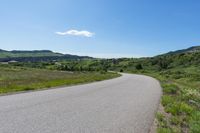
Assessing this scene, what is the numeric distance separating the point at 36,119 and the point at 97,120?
6.42ft

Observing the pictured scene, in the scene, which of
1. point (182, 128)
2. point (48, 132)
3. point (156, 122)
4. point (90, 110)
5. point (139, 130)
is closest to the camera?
point (48, 132)

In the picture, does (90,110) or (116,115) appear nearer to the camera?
(116,115)

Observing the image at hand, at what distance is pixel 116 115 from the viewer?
10.3m

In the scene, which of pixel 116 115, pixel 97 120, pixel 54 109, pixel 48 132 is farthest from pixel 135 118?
pixel 48 132

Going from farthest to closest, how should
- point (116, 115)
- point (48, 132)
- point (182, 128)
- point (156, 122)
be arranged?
point (116, 115) → point (156, 122) → point (182, 128) → point (48, 132)

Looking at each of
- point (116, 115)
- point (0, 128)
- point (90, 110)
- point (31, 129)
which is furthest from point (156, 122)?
point (0, 128)

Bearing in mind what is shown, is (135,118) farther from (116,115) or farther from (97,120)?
(97,120)

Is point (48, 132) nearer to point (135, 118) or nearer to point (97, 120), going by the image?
point (97, 120)

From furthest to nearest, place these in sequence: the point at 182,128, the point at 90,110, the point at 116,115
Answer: the point at 90,110
the point at 116,115
the point at 182,128

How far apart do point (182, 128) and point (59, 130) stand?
409 centimetres

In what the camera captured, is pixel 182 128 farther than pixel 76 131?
Yes

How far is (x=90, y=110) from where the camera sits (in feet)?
36.2

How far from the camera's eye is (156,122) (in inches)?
376

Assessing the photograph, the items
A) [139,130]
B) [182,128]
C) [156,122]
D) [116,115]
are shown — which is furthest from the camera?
[116,115]
